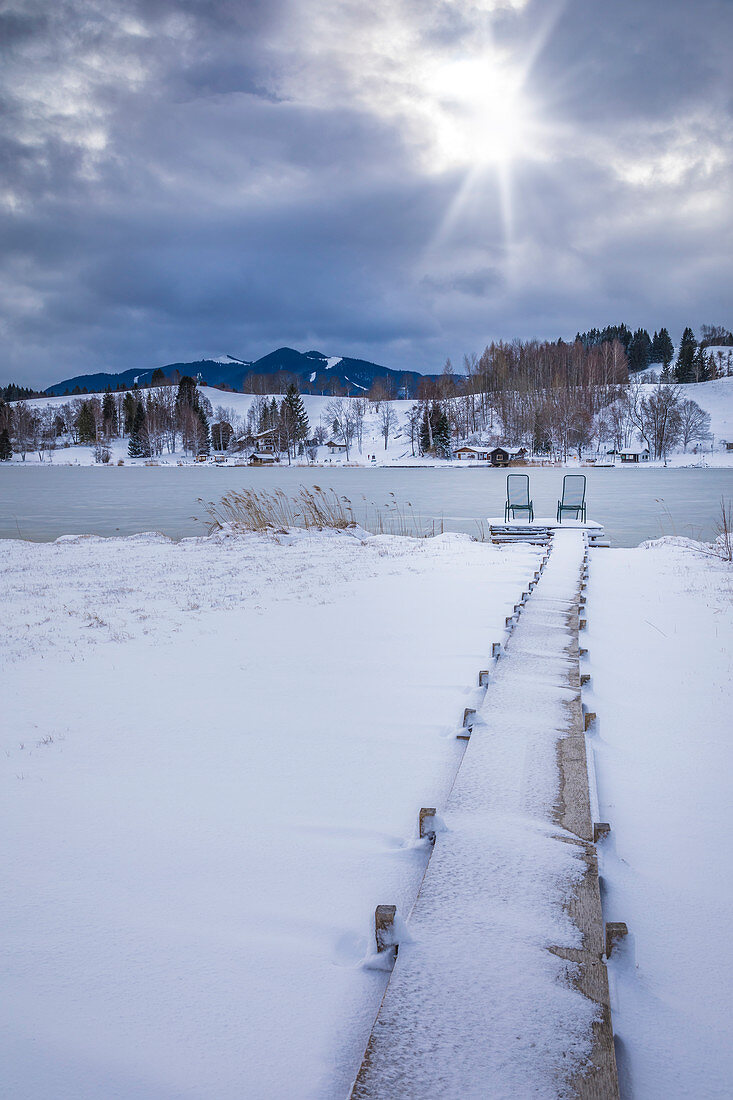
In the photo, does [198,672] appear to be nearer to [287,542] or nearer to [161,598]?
[161,598]

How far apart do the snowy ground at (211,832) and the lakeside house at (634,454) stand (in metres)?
85.2

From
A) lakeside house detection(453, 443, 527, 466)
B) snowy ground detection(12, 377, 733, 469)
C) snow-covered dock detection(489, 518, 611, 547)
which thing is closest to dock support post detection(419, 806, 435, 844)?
snow-covered dock detection(489, 518, 611, 547)

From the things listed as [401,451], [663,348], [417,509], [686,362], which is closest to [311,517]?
[417,509]

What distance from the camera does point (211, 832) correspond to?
2.90 m

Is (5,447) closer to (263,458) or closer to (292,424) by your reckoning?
(263,458)

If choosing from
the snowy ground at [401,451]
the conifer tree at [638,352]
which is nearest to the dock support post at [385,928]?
the snowy ground at [401,451]

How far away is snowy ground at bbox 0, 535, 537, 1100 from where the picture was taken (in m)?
1.83

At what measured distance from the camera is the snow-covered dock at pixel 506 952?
162 cm

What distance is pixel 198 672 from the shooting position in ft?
16.7

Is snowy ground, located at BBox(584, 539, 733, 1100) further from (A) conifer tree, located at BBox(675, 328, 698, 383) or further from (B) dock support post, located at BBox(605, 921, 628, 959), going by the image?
(A) conifer tree, located at BBox(675, 328, 698, 383)

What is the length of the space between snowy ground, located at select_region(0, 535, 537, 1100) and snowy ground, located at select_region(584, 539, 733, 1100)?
0.78 metres

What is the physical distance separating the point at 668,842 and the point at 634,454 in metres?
90.1

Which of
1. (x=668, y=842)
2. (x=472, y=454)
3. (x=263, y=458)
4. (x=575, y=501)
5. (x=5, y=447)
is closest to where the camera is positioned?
(x=668, y=842)

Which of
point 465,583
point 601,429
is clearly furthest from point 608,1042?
point 601,429
